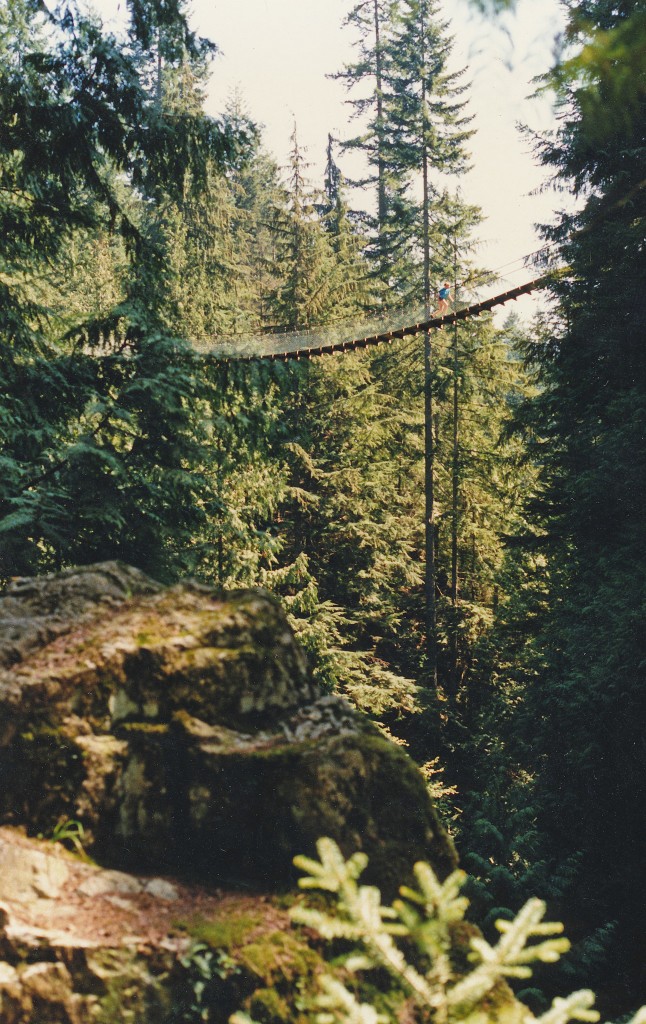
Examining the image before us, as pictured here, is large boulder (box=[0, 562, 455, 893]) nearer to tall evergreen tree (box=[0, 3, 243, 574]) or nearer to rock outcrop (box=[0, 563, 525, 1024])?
rock outcrop (box=[0, 563, 525, 1024])

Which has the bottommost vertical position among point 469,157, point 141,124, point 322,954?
point 322,954

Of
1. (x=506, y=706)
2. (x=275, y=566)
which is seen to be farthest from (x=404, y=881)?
(x=275, y=566)

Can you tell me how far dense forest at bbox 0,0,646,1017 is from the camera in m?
5.33

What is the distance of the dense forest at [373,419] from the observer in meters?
5.33

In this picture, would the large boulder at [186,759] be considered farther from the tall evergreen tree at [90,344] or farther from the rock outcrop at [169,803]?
the tall evergreen tree at [90,344]

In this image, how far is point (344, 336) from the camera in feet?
30.8

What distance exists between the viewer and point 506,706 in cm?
1130

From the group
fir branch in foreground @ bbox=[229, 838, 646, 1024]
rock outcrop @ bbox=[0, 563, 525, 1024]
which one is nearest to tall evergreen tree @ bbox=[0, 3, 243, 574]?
rock outcrop @ bbox=[0, 563, 525, 1024]

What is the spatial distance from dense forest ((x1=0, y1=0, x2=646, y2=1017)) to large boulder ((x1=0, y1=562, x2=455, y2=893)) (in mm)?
1496

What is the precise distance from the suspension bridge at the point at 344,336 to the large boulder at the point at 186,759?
12.2ft

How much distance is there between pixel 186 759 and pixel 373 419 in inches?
502

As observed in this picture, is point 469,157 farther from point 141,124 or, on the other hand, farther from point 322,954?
point 322,954

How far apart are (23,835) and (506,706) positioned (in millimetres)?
9870

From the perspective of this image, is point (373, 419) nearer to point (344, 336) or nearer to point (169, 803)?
point (344, 336)
